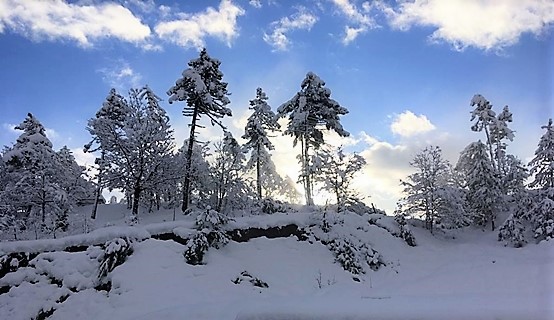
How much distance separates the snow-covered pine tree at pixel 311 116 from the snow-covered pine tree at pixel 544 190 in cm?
1166

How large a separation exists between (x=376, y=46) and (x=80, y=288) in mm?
9587

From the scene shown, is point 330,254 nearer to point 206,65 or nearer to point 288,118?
point 206,65

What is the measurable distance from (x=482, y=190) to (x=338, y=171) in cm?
917

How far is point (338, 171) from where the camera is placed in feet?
82.6

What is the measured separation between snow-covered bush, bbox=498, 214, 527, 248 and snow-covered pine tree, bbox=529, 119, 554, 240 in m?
0.70

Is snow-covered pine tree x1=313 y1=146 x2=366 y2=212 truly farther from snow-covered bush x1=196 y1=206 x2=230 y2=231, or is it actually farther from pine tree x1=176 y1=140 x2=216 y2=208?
snow-covered bush x1=196 y1=206 x2=230 y2=231

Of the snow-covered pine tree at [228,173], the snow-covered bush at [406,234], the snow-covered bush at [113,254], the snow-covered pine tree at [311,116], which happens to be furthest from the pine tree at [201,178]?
the snow-covered bush at [113,254]

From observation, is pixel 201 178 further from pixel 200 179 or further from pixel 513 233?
pixel 513 233

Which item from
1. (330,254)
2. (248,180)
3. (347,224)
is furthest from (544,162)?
(248,180)

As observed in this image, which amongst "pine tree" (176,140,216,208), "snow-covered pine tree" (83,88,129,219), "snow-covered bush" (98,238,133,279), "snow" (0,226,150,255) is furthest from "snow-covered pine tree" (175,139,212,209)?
"snow-covered bush" (98,238,133,279)

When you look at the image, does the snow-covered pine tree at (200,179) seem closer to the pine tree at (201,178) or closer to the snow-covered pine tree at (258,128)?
the pine tree at (201,178)

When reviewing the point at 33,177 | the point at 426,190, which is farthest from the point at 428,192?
the point at 33,177

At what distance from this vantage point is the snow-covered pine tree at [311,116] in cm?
2655

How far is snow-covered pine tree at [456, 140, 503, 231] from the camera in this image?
23.9 metres
